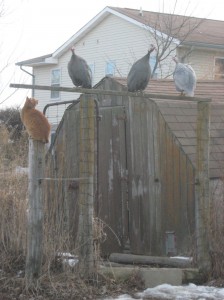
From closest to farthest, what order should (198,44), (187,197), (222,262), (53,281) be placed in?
(53,281), (222,262), (187,197), (198,44)

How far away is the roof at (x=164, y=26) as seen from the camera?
24016mm

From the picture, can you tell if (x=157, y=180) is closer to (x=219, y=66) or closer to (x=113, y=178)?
(x=113, y=178)

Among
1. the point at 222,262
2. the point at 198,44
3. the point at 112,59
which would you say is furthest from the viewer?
the point at 112,59

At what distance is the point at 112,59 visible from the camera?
1069 inches

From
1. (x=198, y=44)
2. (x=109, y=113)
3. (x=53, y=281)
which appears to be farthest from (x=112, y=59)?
(x=53, y=281)

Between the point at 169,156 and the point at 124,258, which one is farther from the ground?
the point at 169,156

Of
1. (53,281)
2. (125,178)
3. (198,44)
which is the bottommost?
(53,281)

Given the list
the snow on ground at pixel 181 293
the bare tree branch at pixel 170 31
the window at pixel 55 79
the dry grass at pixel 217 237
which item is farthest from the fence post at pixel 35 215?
the window at pixel 55 79

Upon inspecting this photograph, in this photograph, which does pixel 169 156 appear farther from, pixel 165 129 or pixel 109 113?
pixel 109 113

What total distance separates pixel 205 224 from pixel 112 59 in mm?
20513

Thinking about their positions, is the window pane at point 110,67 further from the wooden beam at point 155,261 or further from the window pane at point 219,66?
the wooden beam at point 155,261

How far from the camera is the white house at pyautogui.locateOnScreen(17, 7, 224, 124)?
78.1 ft

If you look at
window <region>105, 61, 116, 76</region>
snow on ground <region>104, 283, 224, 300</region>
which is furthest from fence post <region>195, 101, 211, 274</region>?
window <region>105, 61, 116, 76</region>

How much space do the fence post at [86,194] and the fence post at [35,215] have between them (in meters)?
0.46
